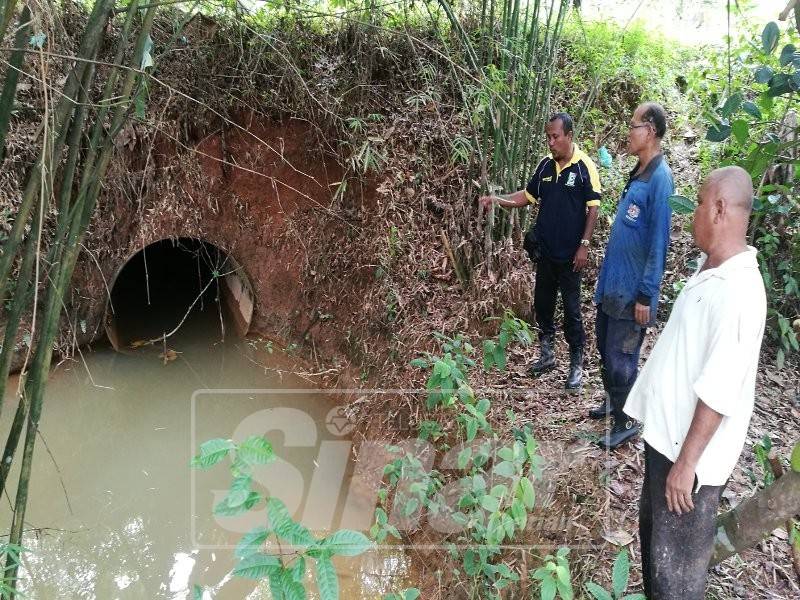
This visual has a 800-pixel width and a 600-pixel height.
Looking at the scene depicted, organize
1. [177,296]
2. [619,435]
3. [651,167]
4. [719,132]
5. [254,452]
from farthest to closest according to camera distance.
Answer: [177,296] → [619,435] → [651,167] → [719,132] → [254,452]

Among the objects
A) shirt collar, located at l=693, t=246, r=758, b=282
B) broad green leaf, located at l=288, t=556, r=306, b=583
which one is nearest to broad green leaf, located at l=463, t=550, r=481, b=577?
broad green leaf, located at l=288, t=556, r=306, b=583

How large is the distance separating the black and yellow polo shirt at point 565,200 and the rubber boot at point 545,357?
1.93 ft

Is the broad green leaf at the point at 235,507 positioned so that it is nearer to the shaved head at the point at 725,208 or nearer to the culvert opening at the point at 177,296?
the shaved head at the point at 725,208

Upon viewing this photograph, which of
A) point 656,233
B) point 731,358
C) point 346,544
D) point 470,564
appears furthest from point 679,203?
point 346,544

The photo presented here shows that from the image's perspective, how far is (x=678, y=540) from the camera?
173 cm

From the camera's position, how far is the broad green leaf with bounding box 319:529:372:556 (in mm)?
1385

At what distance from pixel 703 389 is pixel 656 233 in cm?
109

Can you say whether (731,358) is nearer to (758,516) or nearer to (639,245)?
(758,516)

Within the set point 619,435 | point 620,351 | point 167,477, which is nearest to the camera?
point 620,351

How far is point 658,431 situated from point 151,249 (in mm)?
6173

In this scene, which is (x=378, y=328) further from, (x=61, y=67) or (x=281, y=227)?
(x=61, y=67)

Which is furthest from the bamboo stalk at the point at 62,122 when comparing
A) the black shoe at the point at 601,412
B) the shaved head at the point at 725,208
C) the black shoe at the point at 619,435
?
the black shoe at the point at 601,412

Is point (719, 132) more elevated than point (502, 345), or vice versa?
point (719, 132)

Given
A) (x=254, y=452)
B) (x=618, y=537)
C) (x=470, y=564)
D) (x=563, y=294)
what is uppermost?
(x=563, y=294)
